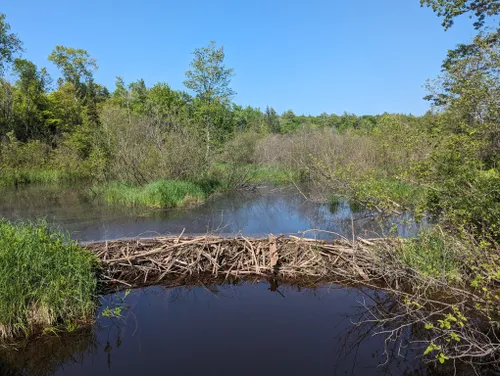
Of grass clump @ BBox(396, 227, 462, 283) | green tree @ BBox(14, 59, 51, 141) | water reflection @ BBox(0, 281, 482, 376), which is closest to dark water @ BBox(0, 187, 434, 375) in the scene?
water reflection @ BBox(0, 281, 482, 376)

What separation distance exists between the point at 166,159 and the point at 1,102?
26.5m

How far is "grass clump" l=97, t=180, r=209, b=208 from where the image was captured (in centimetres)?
1550

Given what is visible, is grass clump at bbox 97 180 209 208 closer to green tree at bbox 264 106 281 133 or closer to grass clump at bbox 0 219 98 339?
grass clump at bbox 0 219 98 339

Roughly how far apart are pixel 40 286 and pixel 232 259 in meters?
3.67

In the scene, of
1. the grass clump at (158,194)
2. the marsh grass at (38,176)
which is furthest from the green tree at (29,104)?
the grass clump at (158,194)

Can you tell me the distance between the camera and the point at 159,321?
6012 mm

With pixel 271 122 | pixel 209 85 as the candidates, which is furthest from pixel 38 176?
pixel 271 122

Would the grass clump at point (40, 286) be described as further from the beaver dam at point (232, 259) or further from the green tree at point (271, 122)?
the green tree at point (271, 122)

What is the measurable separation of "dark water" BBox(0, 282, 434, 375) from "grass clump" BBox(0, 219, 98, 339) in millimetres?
345

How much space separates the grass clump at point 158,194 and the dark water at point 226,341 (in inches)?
346

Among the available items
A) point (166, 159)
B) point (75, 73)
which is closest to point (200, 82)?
point (166, 159)

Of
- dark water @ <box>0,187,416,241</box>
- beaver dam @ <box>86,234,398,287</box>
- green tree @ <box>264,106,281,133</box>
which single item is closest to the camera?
beaver dam @ <box>86,234,398,287</box>

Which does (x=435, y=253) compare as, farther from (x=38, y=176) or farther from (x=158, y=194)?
(x=38, y=176)

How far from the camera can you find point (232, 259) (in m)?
7.69
